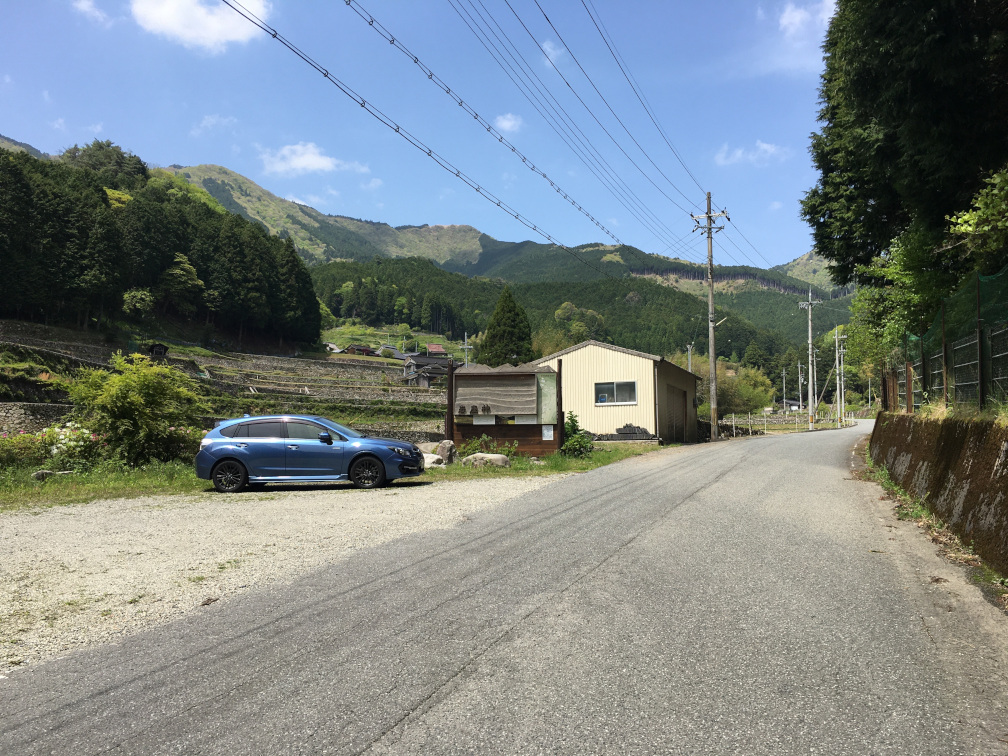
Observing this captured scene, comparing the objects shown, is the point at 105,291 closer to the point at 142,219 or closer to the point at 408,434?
the point at 142,219

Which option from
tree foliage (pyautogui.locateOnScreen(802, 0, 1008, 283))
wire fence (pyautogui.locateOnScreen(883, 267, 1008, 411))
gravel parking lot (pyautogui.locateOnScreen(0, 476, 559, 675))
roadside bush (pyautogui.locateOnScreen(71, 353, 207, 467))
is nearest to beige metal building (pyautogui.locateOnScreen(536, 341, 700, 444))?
wire fence (pyautogui.locateOnScreen(883, 267, 1008, 411))

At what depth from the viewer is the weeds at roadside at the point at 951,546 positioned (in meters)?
5.14

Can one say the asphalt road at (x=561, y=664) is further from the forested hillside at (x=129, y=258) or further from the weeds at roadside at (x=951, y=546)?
the forested hillside at (x=129, y=258)

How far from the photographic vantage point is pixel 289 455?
12531mm

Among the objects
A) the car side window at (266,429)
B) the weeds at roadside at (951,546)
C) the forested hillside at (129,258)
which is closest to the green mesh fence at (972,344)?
the weeds at roadside at (951,546)

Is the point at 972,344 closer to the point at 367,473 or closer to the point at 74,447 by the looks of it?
the point at 367,473

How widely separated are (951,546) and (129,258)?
80.7 meters

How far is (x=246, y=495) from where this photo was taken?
476 inches

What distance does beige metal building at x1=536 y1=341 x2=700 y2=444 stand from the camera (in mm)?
29234

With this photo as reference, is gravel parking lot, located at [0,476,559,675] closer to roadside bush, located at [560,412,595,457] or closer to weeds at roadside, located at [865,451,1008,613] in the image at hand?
weeds at roadside, located at [865,451,1008,613]

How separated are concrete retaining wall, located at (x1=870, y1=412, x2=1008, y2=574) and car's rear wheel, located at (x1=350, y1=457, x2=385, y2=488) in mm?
9254

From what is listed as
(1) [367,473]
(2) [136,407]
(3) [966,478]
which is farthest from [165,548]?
(2) [136,407]

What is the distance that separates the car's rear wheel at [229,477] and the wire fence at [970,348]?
12.2m

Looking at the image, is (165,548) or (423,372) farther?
(423,372)
